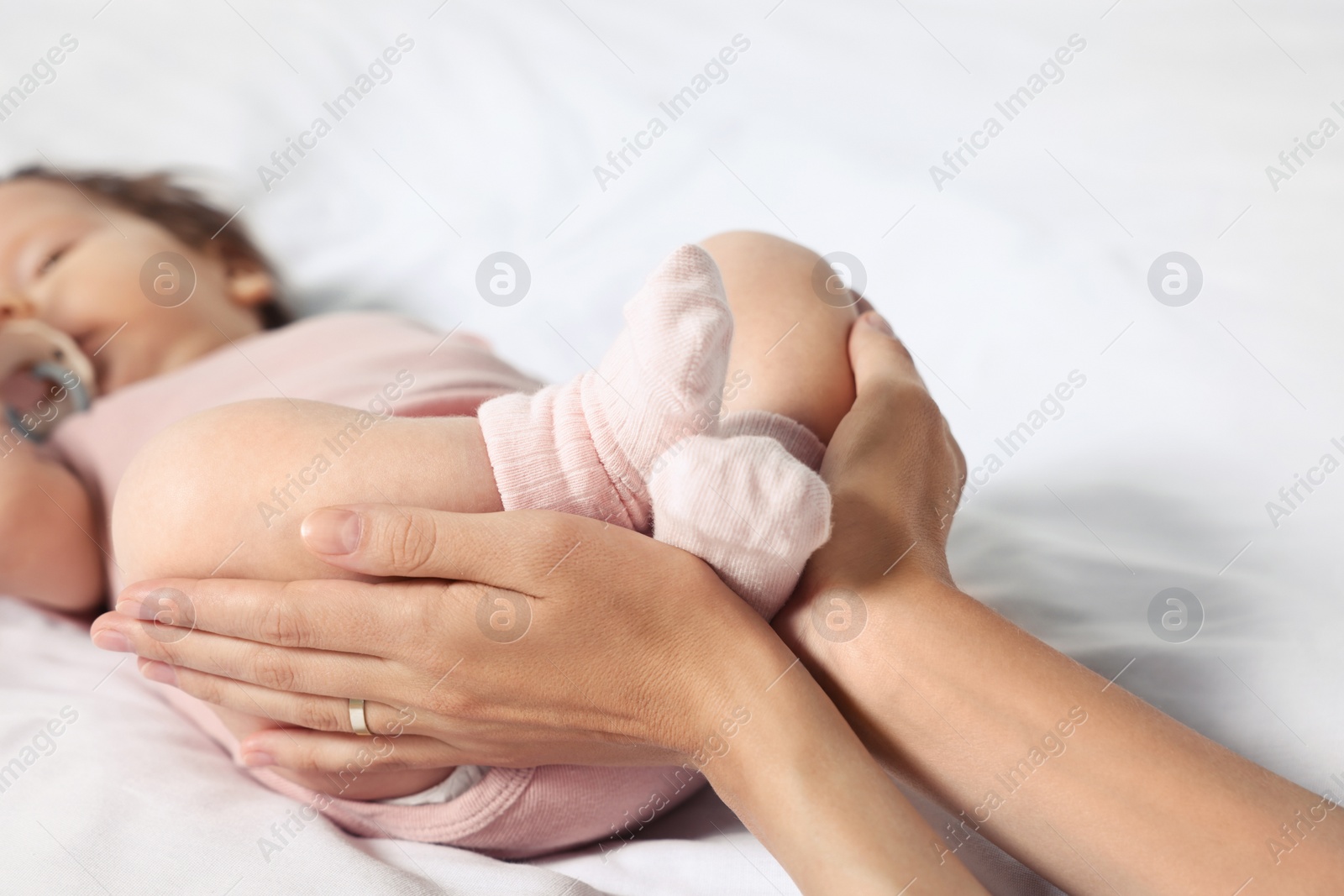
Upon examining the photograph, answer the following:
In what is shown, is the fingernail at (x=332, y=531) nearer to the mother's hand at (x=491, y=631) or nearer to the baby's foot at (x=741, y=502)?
the mother's hand at (x=491, y=631)

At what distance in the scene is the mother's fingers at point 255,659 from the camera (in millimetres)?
724

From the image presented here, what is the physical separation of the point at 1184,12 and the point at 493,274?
1269 millimetres

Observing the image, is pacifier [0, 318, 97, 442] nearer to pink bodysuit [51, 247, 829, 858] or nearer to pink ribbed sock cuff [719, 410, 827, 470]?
pink bodysuit [51, 247, 829, 858]

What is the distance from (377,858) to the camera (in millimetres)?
800

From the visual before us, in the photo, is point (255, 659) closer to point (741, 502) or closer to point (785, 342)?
point (741, 502)

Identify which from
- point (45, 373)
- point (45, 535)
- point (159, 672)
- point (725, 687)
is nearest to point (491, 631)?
point (725, 687)

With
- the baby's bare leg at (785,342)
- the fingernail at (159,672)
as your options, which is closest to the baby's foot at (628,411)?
the baby's bare leg at (785,342)

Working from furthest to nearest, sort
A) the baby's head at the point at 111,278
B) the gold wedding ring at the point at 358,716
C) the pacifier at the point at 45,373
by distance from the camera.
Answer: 1. the baby's head at the point at 111,278
2. the pacifier at the point at 45,373
3. the gold wedding ring at the point at 358,716

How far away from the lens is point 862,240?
1509 millimetres

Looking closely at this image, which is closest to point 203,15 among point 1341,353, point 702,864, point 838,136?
point 838,136

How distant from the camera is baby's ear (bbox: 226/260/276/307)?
5.36 ft

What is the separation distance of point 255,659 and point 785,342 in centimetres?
58

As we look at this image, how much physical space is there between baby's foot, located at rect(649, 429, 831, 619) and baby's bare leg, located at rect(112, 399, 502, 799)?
0.52ft

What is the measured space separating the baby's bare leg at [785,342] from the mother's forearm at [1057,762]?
0.25 metres
